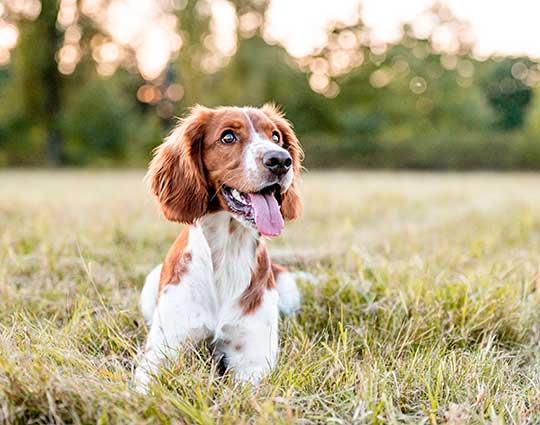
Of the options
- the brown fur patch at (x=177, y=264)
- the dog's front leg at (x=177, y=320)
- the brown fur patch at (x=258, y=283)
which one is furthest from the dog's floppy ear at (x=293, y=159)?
the dog's front leg at (x=177, y=320)

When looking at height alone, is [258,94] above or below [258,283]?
above

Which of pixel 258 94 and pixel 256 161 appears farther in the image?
pixel 258 94

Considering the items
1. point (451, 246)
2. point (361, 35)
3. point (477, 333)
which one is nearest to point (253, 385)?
point (477, 333)

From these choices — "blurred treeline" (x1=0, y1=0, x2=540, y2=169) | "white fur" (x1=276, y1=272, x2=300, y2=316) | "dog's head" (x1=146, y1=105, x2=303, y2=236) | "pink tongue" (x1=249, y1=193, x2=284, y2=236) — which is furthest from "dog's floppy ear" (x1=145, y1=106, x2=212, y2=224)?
"blurred treeline" (x1=0, y1=0, x2=540, y2=169)

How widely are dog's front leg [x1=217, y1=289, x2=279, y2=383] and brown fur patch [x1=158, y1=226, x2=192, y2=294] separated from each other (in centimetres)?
34

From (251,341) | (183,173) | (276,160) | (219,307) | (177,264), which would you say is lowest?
(251,341)

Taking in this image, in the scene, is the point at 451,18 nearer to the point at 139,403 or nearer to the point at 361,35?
the point at 361,35

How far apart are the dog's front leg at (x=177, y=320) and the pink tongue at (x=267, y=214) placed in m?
0.44

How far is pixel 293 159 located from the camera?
321cm

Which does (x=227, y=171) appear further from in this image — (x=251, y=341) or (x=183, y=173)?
(x=251, y=341)

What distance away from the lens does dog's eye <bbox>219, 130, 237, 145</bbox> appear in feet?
9.28

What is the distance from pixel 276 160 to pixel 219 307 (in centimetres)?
74

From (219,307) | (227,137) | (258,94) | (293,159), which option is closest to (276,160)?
(227,137)

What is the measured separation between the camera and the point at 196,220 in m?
2.78
